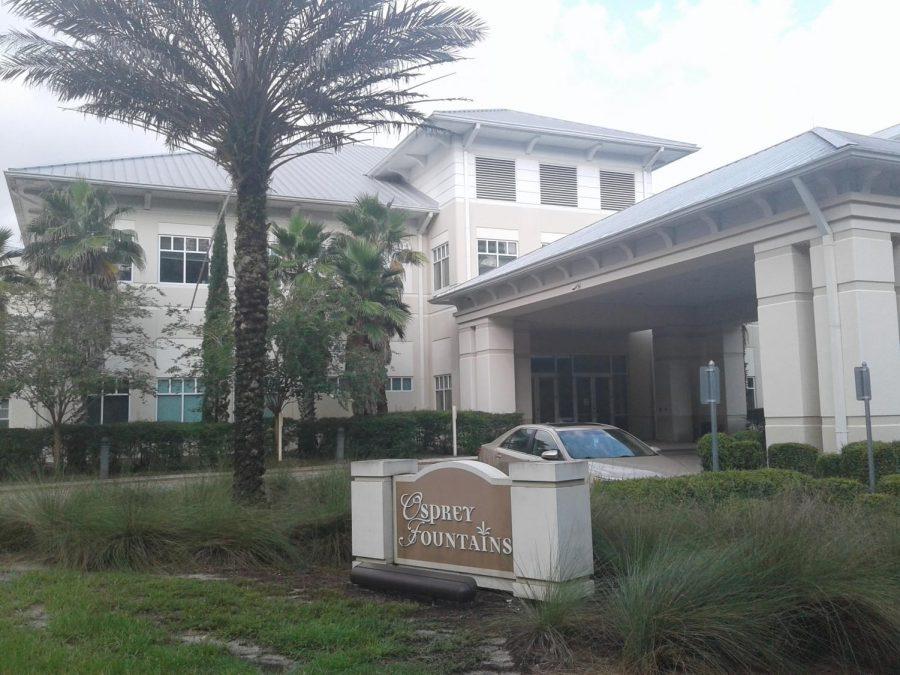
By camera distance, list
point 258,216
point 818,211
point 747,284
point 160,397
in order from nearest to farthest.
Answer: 1. point 258,216
2. point 818,211
3. point 747,284
4. point 160,397

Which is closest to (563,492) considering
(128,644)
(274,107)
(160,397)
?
(128,644)

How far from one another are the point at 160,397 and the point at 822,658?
1003 inches

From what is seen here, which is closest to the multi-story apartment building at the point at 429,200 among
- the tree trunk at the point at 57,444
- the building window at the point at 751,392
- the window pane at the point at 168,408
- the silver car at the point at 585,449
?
the window pane at the point at 168,408

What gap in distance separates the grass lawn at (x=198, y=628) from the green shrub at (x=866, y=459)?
8.74 m

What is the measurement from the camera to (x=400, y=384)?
3139 cm

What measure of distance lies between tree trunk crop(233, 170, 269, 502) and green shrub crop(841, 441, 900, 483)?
8.95 metres

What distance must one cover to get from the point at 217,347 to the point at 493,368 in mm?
8782

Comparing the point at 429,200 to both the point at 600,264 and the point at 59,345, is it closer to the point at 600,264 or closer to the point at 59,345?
the point at 600,264

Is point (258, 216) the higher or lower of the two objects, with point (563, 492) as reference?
higher

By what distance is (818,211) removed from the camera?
13.9 meters

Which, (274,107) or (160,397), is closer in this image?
(274,107)

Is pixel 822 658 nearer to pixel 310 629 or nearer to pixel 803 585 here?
pixel 803 585

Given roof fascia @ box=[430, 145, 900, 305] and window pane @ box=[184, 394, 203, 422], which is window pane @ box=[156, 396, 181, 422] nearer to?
window pane @ box=[184, 394, 203, 422]

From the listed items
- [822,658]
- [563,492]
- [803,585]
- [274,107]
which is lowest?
[822,658]
